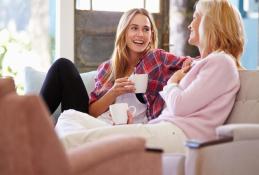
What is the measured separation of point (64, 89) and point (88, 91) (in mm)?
284

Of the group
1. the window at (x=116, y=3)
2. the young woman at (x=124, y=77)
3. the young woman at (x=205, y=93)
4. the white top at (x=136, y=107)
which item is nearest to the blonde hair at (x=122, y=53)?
the young woman at (x=124, y=77)

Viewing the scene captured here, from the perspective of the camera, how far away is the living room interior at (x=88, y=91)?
1.16 meters

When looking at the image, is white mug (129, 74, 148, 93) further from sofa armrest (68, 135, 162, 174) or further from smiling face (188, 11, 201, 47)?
sofa armrest (68, 135, 162, 174)

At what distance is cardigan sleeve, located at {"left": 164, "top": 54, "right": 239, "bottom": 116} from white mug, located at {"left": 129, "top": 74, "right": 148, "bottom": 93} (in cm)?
31

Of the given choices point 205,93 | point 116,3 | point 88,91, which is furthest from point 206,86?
point 116,3

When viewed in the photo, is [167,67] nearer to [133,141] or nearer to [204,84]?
[204,84]

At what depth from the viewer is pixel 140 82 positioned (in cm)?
252

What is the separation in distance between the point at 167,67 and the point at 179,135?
69 cm

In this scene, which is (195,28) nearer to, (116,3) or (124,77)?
(124,77)

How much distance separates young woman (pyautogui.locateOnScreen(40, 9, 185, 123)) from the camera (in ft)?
9.00

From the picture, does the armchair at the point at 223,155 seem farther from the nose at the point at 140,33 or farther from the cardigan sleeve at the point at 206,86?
the nose at the point at 140,33

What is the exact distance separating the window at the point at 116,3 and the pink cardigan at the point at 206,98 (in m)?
2.19

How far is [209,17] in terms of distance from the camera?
7.77 ft

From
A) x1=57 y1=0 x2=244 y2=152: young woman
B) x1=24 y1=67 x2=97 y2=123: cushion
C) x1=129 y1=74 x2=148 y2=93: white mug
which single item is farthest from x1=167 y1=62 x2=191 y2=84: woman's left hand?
x1=24 y1=67 x2=97 y2=123: cushion
